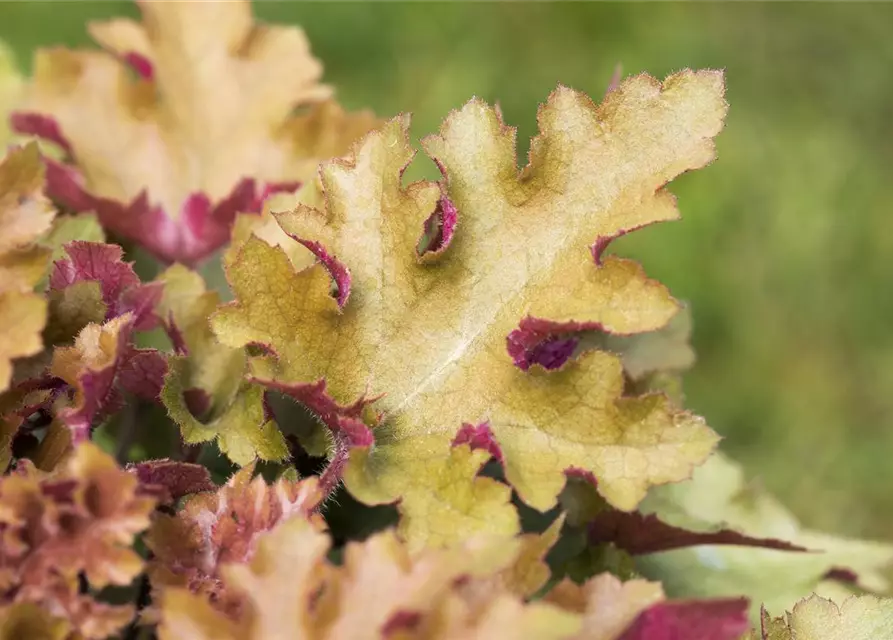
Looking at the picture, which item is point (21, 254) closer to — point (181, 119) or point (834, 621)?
point (181, 119)

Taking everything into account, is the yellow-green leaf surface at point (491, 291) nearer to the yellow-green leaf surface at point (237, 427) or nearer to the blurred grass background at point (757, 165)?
the yellow-green leaf surface at point (237, 427)

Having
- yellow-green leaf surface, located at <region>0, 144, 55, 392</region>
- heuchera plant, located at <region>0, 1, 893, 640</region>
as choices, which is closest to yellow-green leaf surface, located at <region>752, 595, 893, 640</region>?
heuchera plant, located at <region>0, 1, 893, 640</region>

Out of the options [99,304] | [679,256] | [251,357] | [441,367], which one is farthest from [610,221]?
[679,256]

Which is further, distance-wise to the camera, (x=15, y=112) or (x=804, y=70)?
(x=804, y=70)

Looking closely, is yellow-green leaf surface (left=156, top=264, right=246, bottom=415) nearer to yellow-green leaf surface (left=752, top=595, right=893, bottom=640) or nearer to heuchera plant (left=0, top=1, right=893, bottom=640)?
heuchera plant (left=0, top=1, right=893, bottom=640)

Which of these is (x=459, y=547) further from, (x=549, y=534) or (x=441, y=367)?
(x=441, y=367)

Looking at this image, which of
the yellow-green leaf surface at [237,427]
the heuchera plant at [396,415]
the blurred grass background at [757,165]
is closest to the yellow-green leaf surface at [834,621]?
the heuchera plant at [396,415]

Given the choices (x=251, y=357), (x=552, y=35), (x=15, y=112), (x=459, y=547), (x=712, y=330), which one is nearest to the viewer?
(x=459, y=547)
